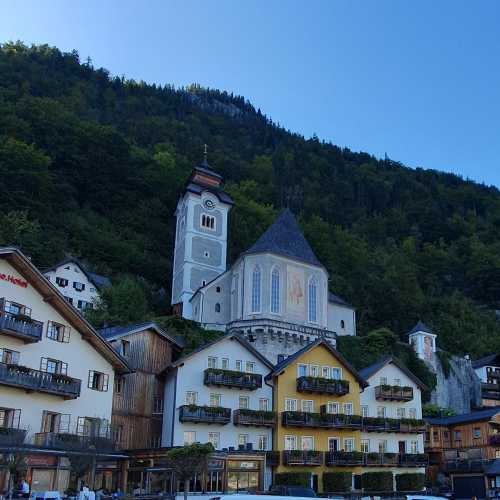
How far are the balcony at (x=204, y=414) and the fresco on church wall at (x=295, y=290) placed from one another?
932 inches

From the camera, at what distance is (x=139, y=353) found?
4559 centimetres

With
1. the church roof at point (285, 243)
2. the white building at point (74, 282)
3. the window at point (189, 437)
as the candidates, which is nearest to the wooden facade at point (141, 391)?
the window at point (189, 437)

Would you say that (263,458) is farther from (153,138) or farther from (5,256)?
(153,138)

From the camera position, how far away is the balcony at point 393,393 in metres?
51.7

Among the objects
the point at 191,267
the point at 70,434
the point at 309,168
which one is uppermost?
the point at 309,168

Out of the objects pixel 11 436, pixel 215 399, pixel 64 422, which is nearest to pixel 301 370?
pixel 215 399

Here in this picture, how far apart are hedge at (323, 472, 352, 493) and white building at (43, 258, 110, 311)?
33334 millimetres

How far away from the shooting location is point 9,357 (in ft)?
118

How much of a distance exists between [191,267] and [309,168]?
271 ft

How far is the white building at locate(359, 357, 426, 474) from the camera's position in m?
50.1

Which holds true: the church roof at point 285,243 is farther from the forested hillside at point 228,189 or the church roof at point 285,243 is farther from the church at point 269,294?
the forested hillside at point 228,189

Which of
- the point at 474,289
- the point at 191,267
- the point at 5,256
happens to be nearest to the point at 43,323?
the point at 5,256

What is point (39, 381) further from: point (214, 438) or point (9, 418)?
point (214, 438)

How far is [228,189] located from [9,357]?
87.4m
